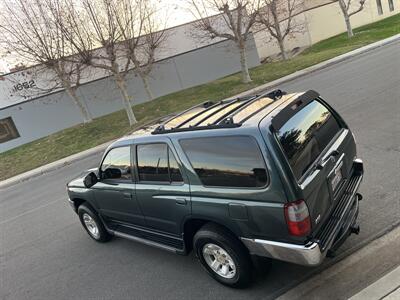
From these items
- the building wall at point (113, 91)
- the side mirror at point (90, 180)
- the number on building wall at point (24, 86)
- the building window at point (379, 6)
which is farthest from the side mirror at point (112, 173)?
the building window at point (379, 6)

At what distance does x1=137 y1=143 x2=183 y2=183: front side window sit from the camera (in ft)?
12.5

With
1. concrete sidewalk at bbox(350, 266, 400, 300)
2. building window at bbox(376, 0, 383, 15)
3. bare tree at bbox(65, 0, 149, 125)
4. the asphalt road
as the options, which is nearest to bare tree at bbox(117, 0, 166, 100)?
bare tree at bbox(65, 0, 149, 125)

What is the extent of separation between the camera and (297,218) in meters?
3.00

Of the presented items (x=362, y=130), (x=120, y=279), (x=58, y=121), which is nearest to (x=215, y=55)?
(x=58, y=121)

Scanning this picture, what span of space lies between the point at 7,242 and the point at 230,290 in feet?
16.1

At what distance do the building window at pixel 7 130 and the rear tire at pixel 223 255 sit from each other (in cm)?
2327

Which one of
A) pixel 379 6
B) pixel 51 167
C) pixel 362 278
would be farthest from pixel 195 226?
pixel 379 6

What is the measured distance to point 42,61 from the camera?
58.9ft

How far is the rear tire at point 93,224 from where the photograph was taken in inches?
208

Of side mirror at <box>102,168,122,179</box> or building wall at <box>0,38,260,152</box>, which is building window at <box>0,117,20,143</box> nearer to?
building wall at <box>0,38,260,152</box>

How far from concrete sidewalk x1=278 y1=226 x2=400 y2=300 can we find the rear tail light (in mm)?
752

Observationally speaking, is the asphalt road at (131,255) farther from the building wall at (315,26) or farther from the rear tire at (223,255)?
the building wall at (315,26)

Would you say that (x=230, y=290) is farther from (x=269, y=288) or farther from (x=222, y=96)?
(x=222, y=96)

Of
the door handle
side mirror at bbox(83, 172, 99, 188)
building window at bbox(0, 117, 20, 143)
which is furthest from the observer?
building window at bbox(0, 117, 20, 143)
